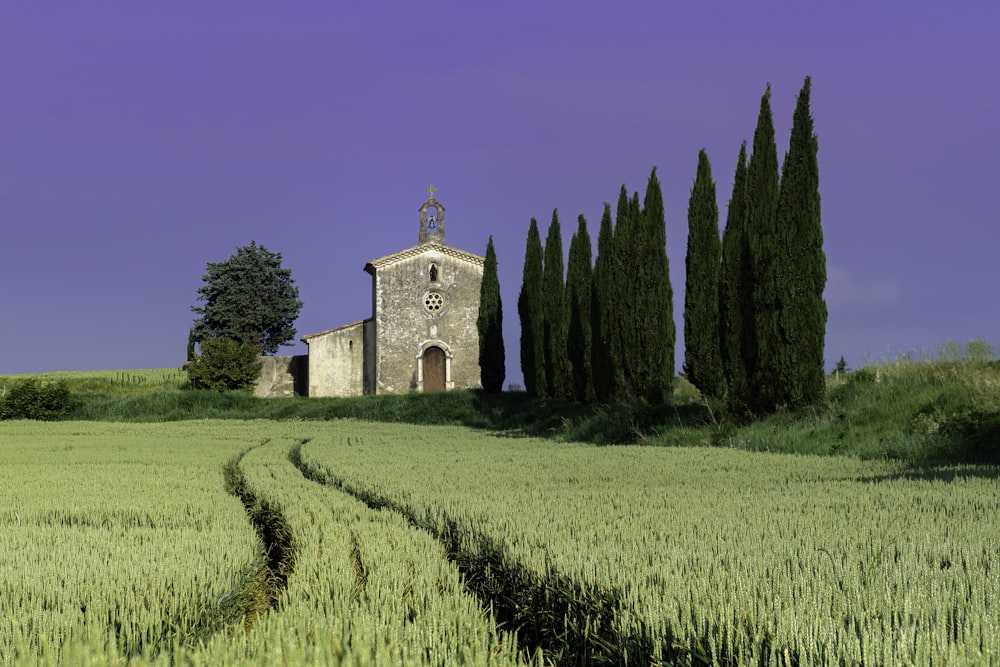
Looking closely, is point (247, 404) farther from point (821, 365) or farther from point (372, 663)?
point (372, 663)

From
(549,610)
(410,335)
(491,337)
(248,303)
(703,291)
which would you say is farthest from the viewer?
(248,303)

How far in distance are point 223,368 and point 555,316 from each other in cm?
1977

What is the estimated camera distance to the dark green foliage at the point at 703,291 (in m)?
20.8

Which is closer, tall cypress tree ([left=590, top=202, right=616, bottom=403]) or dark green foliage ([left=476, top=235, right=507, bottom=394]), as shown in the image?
tall cypress tree ([left=590, top=202, right=616, bottom=403])

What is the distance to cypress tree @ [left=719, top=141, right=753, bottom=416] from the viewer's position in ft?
58.4

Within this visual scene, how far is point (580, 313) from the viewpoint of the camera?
27750 mm

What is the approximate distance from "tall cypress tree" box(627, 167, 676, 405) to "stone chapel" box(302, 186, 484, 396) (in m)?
21.0

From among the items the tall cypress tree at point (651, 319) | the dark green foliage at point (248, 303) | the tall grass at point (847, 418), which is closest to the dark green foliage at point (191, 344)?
the dark green foliage at point (248, 303)

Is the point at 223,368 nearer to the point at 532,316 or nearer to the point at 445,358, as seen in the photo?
the point at 445,358

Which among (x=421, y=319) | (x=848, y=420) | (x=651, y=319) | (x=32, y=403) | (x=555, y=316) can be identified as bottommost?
(x=848, y=420)

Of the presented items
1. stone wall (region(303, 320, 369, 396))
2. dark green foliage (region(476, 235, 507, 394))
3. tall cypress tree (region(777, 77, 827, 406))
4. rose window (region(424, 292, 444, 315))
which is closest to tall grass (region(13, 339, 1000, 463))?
tall cypress tree (region(777, 77, 827, 406))

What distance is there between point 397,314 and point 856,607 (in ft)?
132

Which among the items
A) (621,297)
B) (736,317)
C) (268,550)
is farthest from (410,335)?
(268,550)

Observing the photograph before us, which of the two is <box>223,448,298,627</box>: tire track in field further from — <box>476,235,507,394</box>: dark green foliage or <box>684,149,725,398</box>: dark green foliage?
<box>476,235,507,394</box>: dark green foliage
